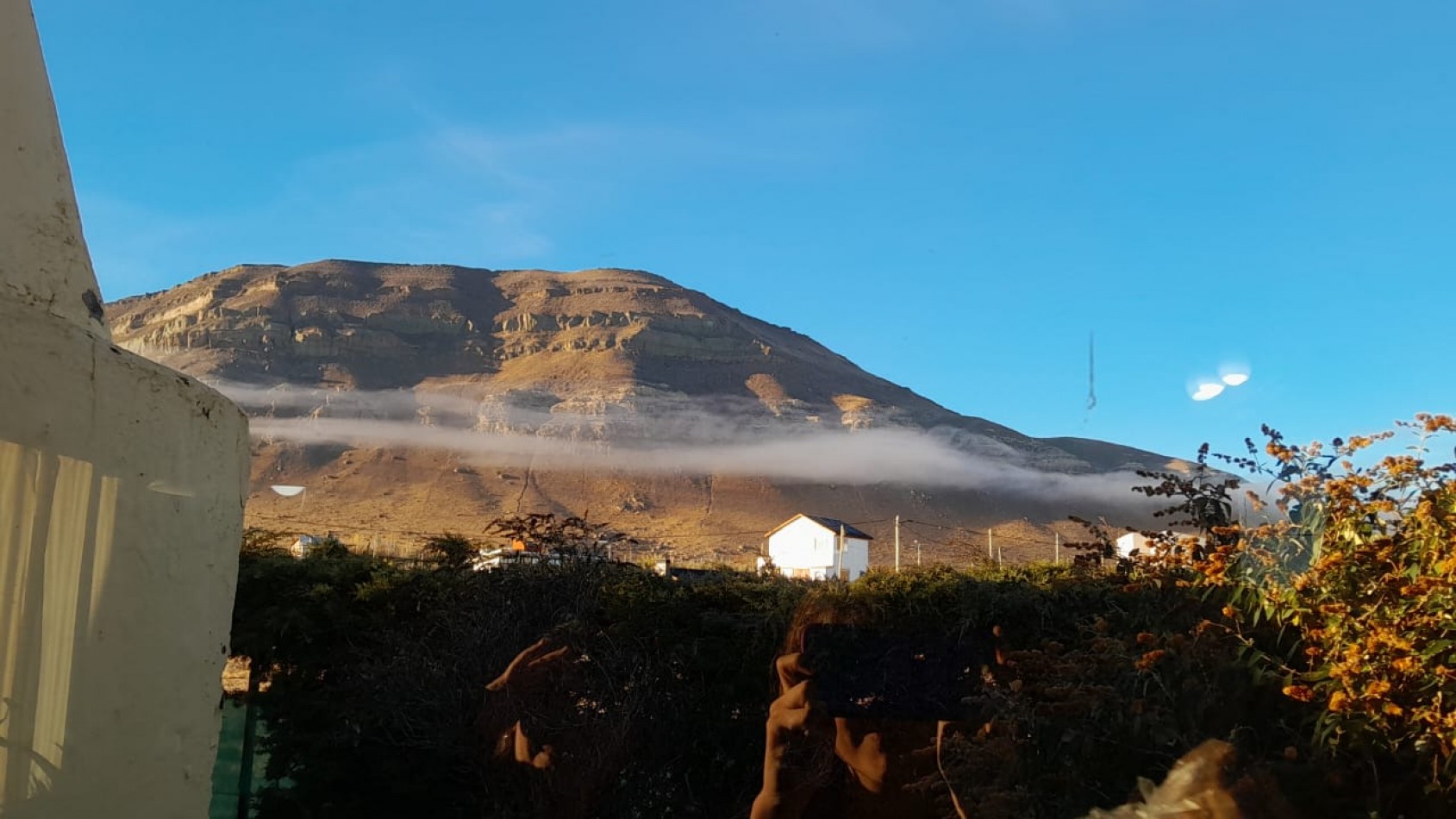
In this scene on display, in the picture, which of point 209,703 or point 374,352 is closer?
point 209,703

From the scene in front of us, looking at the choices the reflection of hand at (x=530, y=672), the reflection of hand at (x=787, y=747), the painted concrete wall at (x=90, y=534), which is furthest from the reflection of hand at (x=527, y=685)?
the painted concrete wall at (x=90, y=534)

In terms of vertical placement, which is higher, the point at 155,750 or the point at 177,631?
the point at 177,631

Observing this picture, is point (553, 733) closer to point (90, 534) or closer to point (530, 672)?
point (530, 672)

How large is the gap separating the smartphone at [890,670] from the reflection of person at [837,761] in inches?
4.9

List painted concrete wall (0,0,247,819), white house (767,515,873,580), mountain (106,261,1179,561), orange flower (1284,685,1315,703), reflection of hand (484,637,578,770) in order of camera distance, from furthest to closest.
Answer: mountain (106,261,1179,561)
white house (767,515,873,580)
reflection of hand (484,637,578,770)
orange flower (1284,685,1315,703)
painted concrete wall (0,0,247,819)

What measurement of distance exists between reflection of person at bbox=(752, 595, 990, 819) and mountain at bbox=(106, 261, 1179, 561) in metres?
52.8

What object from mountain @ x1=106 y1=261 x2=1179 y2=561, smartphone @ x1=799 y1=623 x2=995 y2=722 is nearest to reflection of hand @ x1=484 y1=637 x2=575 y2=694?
smartphone @ x1=799 y1=623 x2=995 y2=722

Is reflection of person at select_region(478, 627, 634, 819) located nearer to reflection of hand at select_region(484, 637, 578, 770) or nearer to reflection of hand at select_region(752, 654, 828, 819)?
reflection of hand at select_region(484, 637, 578, 770)

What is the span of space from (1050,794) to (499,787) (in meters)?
3.95

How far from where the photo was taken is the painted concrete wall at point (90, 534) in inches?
180

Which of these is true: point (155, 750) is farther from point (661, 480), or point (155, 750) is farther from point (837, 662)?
point (661, 480)

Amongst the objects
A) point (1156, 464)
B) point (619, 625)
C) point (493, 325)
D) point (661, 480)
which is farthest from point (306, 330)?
point (619, 625)

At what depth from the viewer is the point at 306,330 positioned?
128 m

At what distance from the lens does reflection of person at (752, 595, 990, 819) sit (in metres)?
7.70
